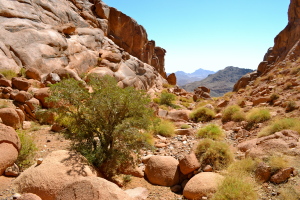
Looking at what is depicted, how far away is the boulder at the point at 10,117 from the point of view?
7.17m

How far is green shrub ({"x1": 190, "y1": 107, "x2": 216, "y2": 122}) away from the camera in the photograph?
46.4 feet

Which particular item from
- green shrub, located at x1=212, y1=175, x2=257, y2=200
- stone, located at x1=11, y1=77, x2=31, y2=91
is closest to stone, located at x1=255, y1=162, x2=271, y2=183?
green shrub, located at x1=212, y1=175, x2=257, y2=200

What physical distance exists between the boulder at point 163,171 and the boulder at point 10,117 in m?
4.81

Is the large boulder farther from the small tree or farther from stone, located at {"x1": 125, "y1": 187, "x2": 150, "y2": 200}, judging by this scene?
stone, located at {"x1": 125, "y1": 187, "x2": 150, "y2": 200}

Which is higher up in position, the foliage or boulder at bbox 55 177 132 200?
the foliage

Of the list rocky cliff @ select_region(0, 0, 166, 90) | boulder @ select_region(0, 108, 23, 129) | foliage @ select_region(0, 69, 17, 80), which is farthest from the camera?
rocky cliff @ select_region(0, 0, 166, 90)

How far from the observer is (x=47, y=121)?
9.37 metres

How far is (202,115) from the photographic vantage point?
14.4 m

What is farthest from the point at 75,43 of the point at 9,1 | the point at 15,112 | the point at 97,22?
the point at 15,112

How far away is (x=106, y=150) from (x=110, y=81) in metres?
2.32

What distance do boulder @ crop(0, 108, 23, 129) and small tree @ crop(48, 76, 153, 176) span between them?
211 cm

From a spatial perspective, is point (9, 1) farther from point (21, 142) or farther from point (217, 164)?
point (217, 164)

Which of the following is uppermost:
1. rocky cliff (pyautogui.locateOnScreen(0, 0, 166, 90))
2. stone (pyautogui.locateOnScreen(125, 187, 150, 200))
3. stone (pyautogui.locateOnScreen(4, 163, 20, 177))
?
rocky cliff (pyautogui.locateOnScreen(0, 0, 166, 90))

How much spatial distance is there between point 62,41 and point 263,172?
14.7 metres
